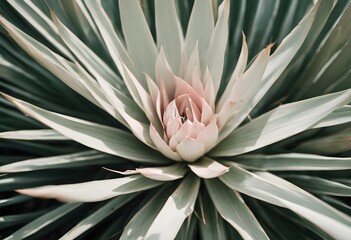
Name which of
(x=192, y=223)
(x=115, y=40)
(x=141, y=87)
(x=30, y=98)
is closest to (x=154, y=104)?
(x=141, y=87)

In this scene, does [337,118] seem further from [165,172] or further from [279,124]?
[165,172]

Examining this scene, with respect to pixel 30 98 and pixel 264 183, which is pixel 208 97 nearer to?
pixel 264 183

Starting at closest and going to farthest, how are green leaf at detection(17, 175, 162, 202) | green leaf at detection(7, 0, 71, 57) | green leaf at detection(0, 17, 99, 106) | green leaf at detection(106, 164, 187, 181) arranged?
green leaf at detection(17, 175, 162, 202) → green leaf at detection(106, 164, 187, 181) → green leaf at detection(0, 17, 99, 106) → green leaf at detection(7, 0, 71, 57)

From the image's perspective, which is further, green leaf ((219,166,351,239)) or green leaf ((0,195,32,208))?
green leaf ((0,195,32,208))

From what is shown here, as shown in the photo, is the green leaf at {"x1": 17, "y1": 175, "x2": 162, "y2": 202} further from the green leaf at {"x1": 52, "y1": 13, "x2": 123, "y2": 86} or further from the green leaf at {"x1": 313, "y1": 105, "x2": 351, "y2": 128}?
the green leaf at {"x1": 313, "y1": 105, "x2": 351, "y2": 128}

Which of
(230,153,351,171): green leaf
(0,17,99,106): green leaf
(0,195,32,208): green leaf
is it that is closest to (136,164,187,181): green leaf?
(230,153,351,171): green leaf

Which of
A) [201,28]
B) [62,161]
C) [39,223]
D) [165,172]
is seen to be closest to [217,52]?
[201,28]

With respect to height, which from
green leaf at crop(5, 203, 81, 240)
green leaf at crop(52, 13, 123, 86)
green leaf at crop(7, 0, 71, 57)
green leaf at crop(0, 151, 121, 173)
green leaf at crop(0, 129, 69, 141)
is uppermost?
green leaf at crop(7, 0, 71, 57)

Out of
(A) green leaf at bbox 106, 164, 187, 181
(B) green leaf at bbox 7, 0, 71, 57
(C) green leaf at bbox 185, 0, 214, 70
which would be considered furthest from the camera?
(B) green leaf at bbox 7, 0, 71, 57
